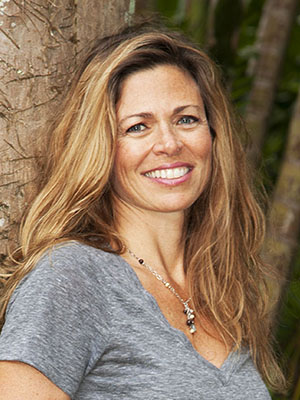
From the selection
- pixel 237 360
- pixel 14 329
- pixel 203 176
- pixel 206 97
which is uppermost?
pixel 206 97

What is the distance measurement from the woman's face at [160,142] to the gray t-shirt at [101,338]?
0.27m

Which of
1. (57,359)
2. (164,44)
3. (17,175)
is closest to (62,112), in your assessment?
(17,175)

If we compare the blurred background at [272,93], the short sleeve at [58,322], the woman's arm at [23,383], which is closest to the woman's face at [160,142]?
the short sleeve at [58,322]

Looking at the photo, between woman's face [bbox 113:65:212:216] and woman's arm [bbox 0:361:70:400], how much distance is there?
762mm

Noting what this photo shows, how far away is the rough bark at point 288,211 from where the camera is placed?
3.60 meters

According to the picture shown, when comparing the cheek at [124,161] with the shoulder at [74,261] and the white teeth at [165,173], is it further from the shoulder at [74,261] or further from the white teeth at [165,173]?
the shoulder at [74,261]

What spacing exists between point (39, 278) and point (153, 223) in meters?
0.64

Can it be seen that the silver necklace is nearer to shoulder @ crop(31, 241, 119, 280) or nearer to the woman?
the woman

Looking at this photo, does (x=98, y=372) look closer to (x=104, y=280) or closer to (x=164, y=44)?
(x=104, y=280)

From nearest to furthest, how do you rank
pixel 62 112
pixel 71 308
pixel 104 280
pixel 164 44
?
pixel 71 308
pixel 104 280
pixel 62 112
pixel 164 44

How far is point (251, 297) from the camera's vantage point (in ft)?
8.86

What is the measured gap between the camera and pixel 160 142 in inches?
89.6

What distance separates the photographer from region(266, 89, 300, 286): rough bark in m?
3.60

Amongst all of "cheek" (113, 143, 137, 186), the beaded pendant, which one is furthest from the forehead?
the beaded pendant
